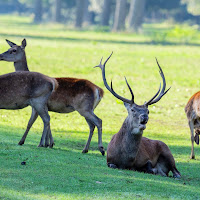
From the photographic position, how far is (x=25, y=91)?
33.4 ft

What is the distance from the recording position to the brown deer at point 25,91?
10148mm

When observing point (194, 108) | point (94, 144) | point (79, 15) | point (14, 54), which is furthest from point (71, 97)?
point (79, 15)

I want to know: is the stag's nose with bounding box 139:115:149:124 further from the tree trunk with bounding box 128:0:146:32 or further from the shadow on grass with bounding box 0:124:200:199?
the tree trunk with bounding box 128:0:146:32

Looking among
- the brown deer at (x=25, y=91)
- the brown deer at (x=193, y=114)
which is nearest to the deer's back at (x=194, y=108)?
the brown deer at (x=193, y=114)

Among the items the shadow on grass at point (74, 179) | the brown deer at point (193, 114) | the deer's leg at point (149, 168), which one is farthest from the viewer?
the brown deer at point (193, 114)

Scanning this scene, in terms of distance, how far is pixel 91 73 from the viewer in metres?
24.7

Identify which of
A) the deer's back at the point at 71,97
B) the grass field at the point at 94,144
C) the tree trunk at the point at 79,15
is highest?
the deer's back at the point at 71,97

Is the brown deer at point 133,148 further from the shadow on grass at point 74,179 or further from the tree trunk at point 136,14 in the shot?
the tree trunk at point 136,14

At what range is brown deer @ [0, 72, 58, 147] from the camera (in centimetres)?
1015

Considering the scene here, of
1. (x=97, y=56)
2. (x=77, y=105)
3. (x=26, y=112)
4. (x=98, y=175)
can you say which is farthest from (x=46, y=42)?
(x=98, y=175)

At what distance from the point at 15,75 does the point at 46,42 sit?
27.3 meters

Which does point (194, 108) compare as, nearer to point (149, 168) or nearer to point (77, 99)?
point (77, 99)

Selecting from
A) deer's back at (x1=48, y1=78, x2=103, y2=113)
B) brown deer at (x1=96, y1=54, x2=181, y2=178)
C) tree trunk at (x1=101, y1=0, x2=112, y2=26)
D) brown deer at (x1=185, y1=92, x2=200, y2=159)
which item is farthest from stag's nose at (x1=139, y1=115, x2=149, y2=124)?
tree trunk at (x1=101, y1=0, x2=112, y2=26)

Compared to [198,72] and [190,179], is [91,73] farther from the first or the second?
[190,179]
